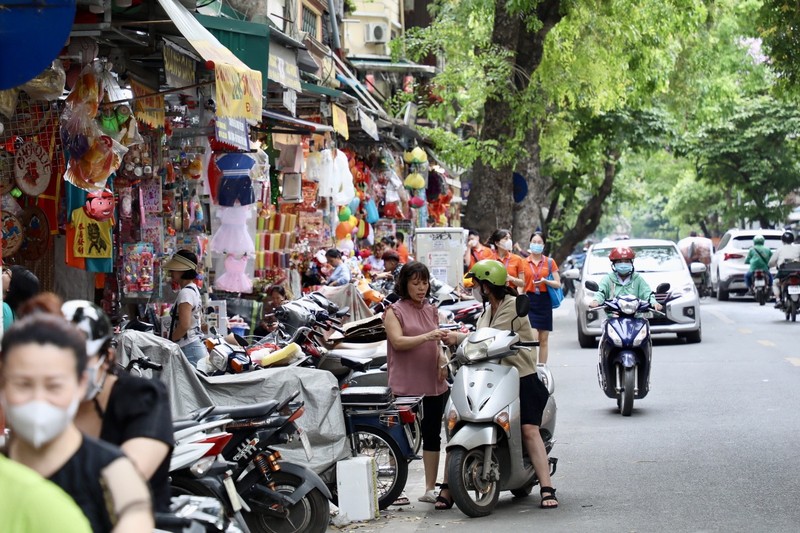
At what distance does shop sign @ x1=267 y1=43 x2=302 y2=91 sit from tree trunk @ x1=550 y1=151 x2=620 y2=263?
2863 centimetres

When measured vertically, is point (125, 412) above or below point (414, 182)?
below

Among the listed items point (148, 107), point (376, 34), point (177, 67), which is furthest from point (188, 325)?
point (376, 34)

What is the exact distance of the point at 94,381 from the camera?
151 inches

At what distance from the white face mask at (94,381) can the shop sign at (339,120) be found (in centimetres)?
1159

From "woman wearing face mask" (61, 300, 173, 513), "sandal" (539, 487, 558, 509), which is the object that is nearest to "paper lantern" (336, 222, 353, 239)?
"sandal" (539, 487, 558, 509)

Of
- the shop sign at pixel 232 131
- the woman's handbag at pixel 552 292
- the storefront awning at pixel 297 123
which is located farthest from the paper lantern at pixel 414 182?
the shop sign at pixel 232 131

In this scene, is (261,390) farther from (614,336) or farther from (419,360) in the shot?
(614,336)

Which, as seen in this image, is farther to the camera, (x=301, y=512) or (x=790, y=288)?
(x=790, y=288)

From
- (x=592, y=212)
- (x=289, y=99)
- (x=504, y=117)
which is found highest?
(x=504, y=117)

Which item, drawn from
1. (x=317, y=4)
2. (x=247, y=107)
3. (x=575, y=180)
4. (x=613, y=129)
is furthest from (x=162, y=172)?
(x=575, y=180)

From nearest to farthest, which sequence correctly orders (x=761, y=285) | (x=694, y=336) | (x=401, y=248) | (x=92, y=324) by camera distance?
1. (x=92, y=324)
2. (x=694, y=336)
3. (x=401, y=248)
4. (x=761, y=285)

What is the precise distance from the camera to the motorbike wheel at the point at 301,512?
7.73m

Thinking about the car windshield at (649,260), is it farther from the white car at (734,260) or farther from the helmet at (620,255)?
the white car at (734,260)

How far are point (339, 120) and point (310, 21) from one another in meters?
9.09
